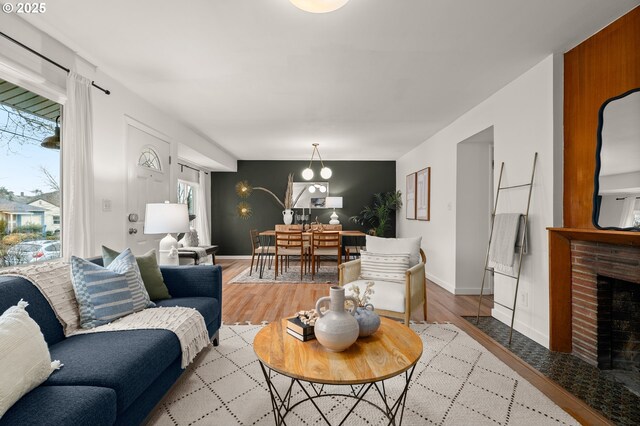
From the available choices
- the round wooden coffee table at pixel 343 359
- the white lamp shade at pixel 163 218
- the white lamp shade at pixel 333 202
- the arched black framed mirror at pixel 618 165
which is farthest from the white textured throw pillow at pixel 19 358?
the white lamp shade at pixel 333 202

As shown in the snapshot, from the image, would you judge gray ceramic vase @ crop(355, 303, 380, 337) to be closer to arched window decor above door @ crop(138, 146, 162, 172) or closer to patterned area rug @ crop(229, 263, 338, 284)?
arched window decor above door @ crop(138, 146, 162, 172)

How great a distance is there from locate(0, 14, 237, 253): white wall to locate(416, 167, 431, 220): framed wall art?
13.3 feet

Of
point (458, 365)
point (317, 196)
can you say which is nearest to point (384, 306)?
point (458, 365)

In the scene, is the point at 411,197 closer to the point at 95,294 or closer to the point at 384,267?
the point at 384,267

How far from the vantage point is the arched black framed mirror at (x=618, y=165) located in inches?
78.2

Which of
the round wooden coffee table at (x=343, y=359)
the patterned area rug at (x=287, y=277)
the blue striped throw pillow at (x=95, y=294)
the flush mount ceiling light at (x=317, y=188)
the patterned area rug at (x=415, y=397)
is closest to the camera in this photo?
the round wooden coffee table at (x=343, y=359)

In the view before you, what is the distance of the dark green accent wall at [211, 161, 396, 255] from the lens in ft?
25.1

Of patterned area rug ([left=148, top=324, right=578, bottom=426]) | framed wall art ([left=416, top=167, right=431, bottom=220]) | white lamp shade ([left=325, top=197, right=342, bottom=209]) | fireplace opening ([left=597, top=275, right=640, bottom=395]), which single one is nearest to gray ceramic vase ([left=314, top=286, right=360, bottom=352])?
patterned area rug ([left=148, top=324, right=578, bottom=426])

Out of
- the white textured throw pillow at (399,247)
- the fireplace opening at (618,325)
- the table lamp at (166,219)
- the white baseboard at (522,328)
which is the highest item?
the table lamp at (166,219)

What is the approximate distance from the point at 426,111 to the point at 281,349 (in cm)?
355

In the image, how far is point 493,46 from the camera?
8.09 feet

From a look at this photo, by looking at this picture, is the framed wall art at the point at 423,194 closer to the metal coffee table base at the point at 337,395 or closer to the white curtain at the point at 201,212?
the metal coffee table base at the point at 337,395

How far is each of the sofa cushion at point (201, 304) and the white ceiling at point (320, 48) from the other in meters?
2.00

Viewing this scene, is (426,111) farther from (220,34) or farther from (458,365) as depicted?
(458,365)
